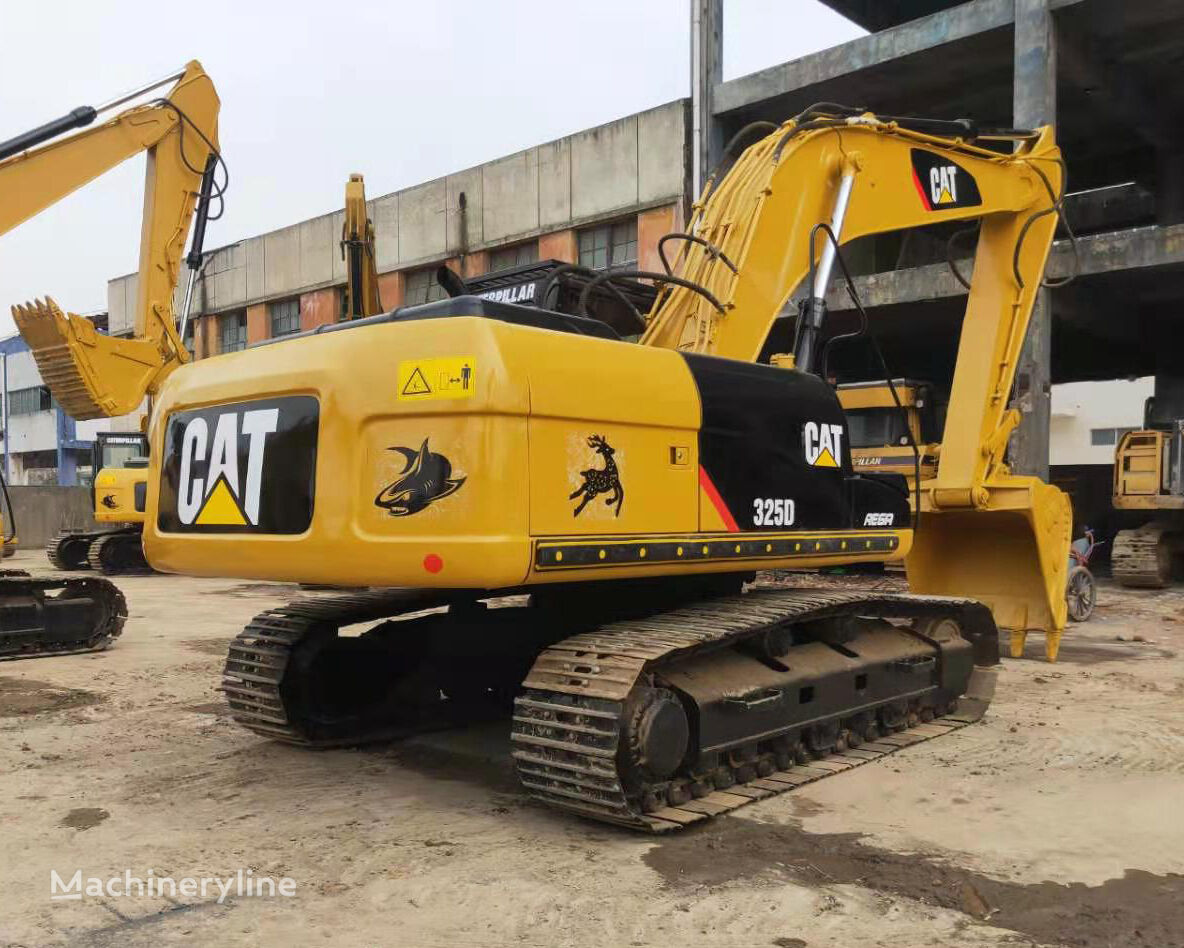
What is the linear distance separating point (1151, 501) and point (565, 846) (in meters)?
13.8

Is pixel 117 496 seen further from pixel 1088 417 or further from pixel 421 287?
pixel 1088 417

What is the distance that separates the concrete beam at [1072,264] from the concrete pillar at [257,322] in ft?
57.8

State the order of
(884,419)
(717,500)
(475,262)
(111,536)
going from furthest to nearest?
(475,262), (111,536), (884,419), (717,500)

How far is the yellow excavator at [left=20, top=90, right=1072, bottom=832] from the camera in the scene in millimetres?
4160

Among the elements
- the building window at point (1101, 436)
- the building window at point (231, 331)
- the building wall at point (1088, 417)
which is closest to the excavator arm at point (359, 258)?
the building window at point (231, 331)

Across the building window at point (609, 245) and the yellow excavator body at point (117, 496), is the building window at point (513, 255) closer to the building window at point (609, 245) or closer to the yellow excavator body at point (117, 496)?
the building window at point (609, 245)

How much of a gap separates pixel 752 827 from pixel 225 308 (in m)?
30.3

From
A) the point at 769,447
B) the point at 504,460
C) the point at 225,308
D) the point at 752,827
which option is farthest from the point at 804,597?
the point at 225,308

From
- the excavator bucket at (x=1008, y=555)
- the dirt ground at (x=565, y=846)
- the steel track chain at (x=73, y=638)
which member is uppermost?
the excavator bucket at (x=1008, y=555)

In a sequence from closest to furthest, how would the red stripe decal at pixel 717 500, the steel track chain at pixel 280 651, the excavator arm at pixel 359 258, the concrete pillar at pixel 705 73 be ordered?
the red stripe decal at pixel 717 500
the steel track chain at pixel 280 651
the excavator arm at pixel 359 258
the concrete pillar at pixel 705 73

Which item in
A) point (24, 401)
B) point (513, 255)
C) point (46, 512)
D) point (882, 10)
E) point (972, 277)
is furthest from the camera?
point (24, 401)

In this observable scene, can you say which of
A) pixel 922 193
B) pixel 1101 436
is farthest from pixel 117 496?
pixel 1101 436

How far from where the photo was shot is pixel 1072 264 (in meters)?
14.0

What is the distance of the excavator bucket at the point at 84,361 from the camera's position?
43.3 ft
